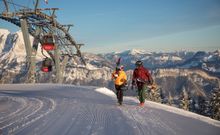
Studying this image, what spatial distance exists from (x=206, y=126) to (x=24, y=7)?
24450 mm

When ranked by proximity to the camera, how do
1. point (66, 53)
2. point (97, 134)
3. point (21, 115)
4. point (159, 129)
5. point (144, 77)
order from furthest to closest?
point (66, 53)
point (144, 77)
point (21, 115)
point (159, 129)
point (97, 134)

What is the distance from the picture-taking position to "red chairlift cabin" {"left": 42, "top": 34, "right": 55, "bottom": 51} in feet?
96.0

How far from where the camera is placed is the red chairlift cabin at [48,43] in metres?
29.3

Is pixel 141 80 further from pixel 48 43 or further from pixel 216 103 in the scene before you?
pixel 216 103

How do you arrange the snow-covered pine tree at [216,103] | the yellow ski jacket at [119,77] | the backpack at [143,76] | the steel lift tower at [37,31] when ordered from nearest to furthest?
the backpack at [143,76]
the yellow ski jacket at [119,77]
the steel lift tower at [37,31]
the snow-covered pine tree at [216,103]

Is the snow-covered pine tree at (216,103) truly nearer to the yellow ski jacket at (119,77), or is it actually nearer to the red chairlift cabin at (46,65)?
the red chairlift cabin at (46,65)

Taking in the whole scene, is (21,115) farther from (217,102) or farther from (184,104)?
(184,104)

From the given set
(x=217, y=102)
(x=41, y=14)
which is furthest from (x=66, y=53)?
(x=217, y=102)

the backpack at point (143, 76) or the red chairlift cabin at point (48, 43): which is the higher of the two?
the red chairlift cabin at point (48, 43)

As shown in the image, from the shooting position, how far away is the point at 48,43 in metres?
29.3

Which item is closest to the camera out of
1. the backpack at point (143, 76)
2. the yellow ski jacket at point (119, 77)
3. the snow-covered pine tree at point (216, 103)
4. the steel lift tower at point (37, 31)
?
the backpack at point (143, 76)

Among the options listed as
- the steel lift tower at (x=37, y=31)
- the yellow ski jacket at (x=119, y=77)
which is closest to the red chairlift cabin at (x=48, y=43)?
the steel lift tower at (x=37, y=31)

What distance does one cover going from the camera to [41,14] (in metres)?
29.3

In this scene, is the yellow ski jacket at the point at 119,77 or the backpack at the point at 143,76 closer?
the backpack at the point at 143,76
